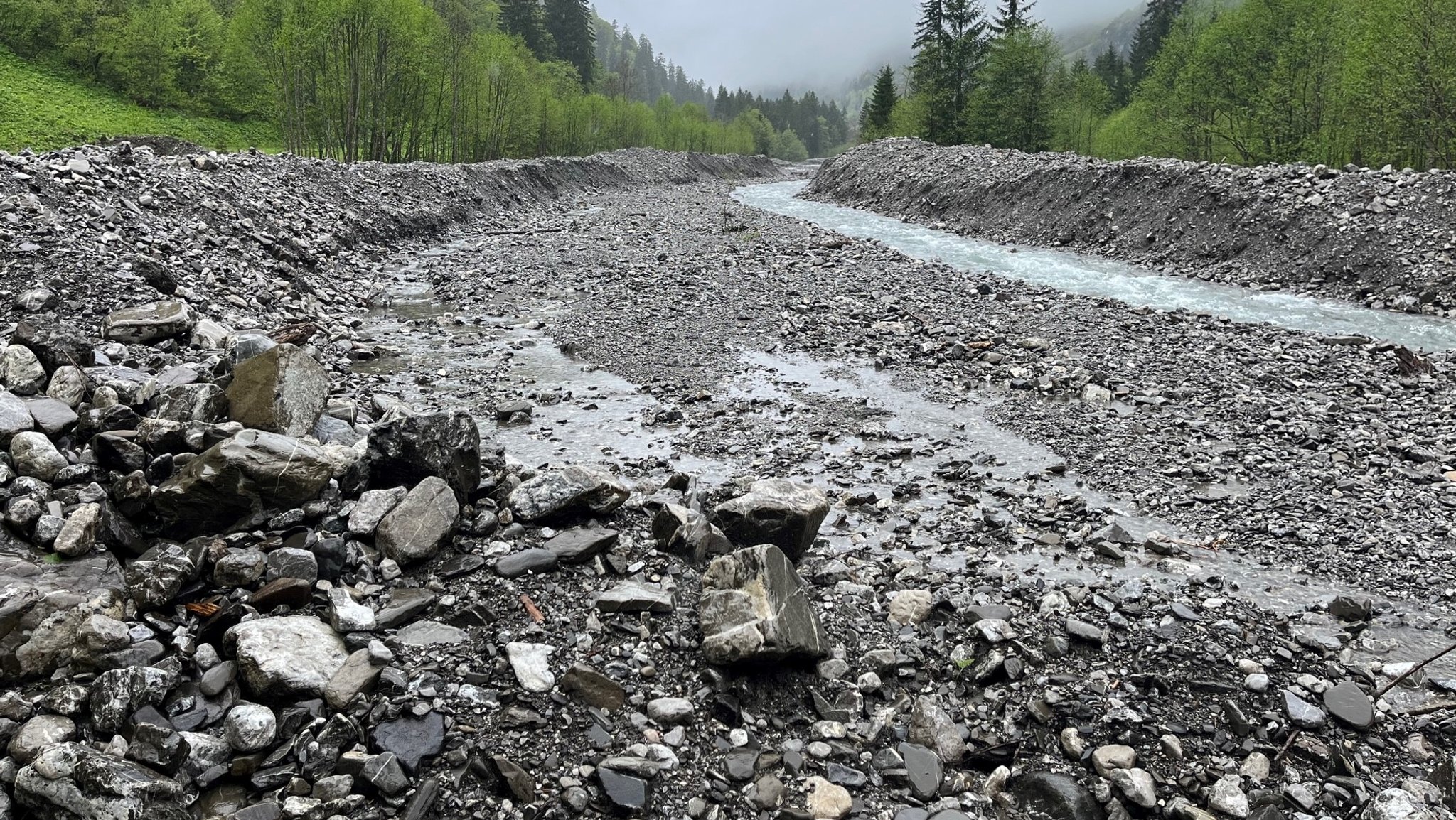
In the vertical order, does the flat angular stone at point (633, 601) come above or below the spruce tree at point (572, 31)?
below

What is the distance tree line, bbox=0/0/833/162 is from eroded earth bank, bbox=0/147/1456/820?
27864 mm

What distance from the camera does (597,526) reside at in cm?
578

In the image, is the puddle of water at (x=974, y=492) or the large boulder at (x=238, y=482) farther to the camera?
the puddle of water at (x=974, y=492)

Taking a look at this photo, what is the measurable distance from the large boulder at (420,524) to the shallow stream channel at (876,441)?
2510mm

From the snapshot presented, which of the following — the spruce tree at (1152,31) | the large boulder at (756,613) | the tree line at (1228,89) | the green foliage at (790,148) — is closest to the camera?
the large boulder at (756,613)

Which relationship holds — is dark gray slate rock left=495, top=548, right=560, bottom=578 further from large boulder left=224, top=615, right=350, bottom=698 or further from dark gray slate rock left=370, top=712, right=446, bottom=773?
dark gray slate rock left=370, top=712, right=446, bottom=773

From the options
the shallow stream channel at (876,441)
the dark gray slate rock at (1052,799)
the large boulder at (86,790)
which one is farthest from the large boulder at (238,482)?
the dark gray slate rock at (1052,799)

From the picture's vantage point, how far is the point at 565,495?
5.74 meters

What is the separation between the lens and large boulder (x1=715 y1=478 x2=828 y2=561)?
18.9 feet

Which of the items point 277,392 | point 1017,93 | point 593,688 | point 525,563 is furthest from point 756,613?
point 1017,93

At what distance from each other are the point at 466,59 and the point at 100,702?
4926 cm

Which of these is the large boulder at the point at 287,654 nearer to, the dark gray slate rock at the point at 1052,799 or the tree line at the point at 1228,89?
the dark gray slate rock at the point at 1052,799

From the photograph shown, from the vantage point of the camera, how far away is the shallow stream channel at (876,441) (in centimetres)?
577

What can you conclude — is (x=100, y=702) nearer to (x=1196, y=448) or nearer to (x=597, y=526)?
(x=597, y=526)
